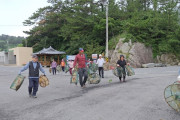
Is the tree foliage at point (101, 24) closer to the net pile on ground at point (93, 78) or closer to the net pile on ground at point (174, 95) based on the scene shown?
the net pile on ground at point (93, 78)

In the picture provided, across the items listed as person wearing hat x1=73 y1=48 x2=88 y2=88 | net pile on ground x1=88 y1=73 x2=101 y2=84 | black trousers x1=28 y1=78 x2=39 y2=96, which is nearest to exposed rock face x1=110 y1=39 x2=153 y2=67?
net pile on ground x1=88 y1=73 x2=101 y2=84

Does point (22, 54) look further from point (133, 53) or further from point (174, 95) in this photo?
point (174, 95)

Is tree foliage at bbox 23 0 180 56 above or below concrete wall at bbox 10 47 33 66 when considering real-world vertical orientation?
above

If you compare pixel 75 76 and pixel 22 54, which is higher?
pixel 22 54

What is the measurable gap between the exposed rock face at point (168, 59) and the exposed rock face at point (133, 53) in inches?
53.4

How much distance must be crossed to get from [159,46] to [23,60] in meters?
31.4

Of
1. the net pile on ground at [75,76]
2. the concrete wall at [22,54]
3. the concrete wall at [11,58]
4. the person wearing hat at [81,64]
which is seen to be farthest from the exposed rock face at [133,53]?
the concrete wall at [11,58]

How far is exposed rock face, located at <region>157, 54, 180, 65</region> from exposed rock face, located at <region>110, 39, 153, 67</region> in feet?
4.45

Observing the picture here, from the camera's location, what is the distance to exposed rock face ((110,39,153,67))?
25.1m

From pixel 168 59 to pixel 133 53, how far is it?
16.6 feet

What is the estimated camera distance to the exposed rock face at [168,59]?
26.3m

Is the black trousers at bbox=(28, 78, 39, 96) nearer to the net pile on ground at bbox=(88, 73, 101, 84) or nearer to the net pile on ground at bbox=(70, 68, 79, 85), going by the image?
the net pile on ground at bbox=(70, 68, 79, 85)

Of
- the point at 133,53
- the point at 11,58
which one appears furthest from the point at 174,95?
the point at 11,58

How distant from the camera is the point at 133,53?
2544 centimetres
